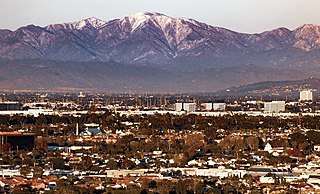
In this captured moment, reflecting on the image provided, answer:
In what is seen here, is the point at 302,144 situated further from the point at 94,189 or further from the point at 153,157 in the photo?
the point at 94,189

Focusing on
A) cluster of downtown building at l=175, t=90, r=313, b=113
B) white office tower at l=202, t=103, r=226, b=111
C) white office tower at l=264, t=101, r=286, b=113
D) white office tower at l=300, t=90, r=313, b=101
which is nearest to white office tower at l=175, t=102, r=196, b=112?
cluster of downtown building at l=175, t=90, r=313, b=113

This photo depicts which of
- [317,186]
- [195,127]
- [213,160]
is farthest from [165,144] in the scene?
[317,186]

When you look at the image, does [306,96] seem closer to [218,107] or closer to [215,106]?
[215,106]

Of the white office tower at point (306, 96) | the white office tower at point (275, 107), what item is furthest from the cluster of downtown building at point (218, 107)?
the white office tower at point (306, 96)

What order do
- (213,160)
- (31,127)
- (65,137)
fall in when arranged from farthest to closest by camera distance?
(31,127) < (65,137) < (213,160)

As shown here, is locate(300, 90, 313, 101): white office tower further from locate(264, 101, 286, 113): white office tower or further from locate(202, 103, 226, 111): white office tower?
locate(264, 101, 286, 113): white office tower

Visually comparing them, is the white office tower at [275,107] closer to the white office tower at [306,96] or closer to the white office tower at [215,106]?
the white office tower at [215,106]

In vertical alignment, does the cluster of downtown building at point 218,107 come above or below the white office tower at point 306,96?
below

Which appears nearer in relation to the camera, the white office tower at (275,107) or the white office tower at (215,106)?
the white office tower at (275,107)

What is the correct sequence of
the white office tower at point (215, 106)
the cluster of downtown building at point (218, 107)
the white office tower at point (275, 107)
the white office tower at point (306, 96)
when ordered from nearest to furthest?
the white office tower at point (275, 107), the cluster of downtown building at point (218, 107), the white office tower at point (215, 106), the white office tower at point (306, 96)

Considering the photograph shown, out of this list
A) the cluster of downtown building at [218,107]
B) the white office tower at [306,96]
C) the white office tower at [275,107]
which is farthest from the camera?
the white office tower at [306,96]

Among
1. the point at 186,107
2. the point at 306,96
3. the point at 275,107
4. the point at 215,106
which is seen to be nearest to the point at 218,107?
the point at 215,106
